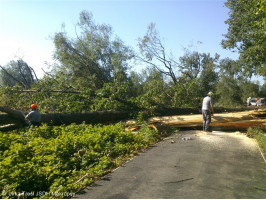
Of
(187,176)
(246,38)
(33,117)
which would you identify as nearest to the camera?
(187,176)

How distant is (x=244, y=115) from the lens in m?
9.32

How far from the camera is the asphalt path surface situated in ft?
10.6

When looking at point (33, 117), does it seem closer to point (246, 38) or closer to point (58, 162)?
point (58, 162)

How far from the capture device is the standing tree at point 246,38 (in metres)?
14.8

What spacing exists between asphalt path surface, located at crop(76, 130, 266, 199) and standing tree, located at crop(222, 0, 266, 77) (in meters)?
10.2

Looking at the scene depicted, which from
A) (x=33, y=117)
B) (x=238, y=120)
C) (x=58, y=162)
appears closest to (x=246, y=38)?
(x=238, y=120)

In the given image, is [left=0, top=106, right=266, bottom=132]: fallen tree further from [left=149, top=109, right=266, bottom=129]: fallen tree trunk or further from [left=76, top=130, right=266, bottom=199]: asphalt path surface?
[left=76, top=130, right=266, bottom=199]: asphalt path surface

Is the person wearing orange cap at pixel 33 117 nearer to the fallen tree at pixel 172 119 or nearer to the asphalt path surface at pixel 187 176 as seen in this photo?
the fallen tree at pixel 172 119

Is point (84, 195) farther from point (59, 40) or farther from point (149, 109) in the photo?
point (59, 40)

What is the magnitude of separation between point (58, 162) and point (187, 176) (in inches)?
93.6

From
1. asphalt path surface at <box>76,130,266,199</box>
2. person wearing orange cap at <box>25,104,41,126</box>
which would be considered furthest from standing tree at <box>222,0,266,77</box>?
person wearing orange cap at <box>25,104,41,126</box>

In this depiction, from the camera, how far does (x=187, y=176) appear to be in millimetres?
3938

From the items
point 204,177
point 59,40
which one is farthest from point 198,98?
point 59,40

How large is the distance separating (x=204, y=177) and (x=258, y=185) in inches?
31.0
